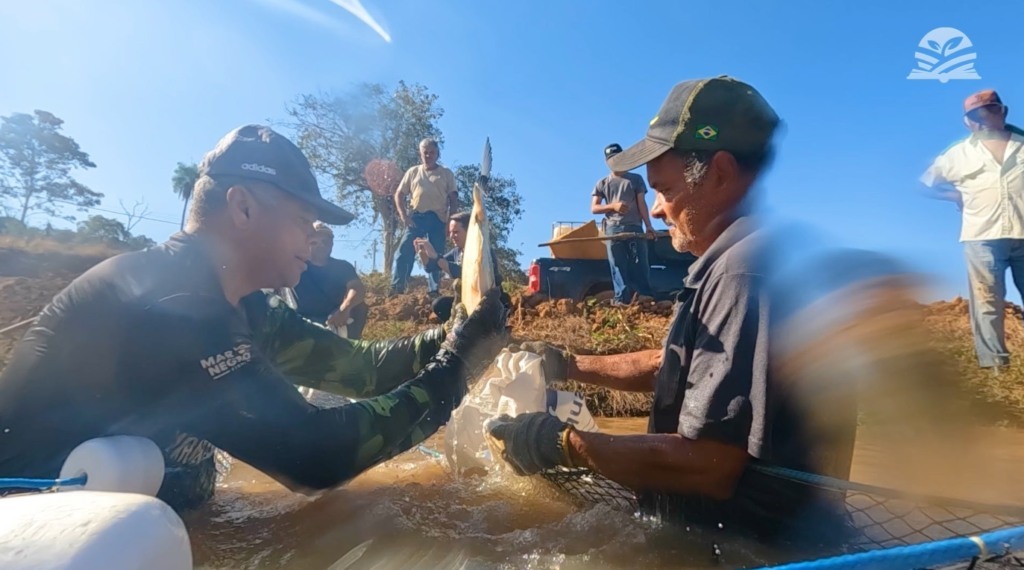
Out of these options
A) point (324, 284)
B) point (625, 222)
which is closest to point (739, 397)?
point (324, 284)

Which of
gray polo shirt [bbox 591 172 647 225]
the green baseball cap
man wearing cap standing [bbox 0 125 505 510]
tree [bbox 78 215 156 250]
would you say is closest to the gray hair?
man wearing cap standing [bbox 0 125 505 510]

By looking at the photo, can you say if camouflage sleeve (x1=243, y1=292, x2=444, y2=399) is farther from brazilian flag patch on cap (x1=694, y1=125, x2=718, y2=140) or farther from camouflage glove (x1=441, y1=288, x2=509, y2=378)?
brazilian flag patch on cap (x1=694, y1=125, x2=718, y2=140)

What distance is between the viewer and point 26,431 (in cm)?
184

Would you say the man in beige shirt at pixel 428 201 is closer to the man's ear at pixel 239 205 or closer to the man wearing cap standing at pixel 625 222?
the man wearing cap standing at pixel 625 222

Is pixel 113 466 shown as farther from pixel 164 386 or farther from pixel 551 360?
pixel 551 360

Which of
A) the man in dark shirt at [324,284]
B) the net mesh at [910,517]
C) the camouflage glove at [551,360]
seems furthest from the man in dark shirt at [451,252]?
the net mesh at [910,517]

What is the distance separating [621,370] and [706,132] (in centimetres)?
124

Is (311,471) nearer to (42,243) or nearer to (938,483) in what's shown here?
(938,483)

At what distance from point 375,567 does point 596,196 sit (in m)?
6.09

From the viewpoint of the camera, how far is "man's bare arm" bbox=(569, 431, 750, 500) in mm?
1827

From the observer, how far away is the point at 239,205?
7.42ft

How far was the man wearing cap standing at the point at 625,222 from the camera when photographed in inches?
285

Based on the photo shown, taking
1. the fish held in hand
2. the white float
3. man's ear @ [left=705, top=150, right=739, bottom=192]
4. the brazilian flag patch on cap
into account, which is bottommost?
the white float

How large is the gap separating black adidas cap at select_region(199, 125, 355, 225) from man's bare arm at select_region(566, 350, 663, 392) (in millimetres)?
1469
